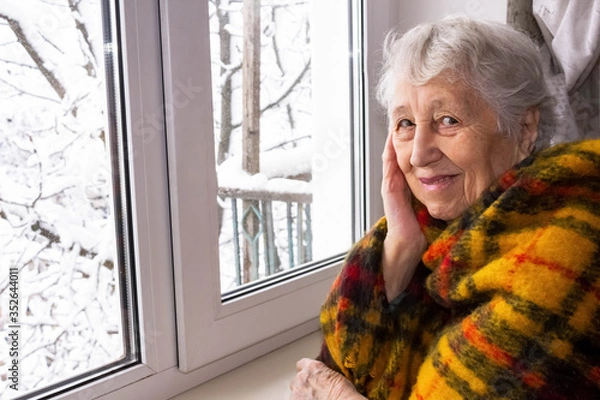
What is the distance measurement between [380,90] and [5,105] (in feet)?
2.27

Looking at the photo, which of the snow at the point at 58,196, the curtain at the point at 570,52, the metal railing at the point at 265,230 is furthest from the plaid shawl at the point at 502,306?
the curtain at the point at 570,52

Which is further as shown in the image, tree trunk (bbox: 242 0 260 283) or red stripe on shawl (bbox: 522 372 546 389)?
tree trunk (bbox: 242 0 260 283)

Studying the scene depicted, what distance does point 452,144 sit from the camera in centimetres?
98

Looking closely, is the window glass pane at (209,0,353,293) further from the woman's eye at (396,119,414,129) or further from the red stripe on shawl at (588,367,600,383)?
the red stripe on shawl at (588,367,600,383)

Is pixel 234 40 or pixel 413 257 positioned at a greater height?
pixel 234 40

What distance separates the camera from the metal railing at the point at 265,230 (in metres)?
1.32

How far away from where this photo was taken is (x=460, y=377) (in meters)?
0.81

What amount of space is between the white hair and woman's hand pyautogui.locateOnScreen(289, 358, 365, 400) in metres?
0.52

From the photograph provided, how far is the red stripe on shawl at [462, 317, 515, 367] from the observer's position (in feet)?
2.54

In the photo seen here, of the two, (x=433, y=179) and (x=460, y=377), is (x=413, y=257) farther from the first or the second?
(x=460, y=377)

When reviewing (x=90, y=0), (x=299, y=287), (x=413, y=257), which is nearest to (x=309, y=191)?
(x=299, y=287)

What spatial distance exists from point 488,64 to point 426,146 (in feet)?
0.55

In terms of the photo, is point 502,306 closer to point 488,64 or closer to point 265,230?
point 488,64

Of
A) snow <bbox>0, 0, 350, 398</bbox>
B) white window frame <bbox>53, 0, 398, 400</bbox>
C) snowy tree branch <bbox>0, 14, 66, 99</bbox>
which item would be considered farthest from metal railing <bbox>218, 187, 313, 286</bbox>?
snowy tree branch <bbox>0, 14, 66, 99</bbox>
